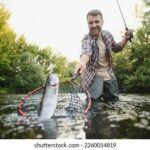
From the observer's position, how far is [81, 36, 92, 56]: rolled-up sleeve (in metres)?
5.79

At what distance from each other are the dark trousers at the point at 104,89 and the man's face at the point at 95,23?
728 mm

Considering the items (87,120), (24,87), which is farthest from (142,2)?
(87,120)

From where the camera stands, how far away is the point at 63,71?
51219 mm

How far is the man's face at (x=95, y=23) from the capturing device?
5751mm

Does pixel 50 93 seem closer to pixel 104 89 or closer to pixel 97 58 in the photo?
pixel 97 58

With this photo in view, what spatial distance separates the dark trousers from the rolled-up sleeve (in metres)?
0.50

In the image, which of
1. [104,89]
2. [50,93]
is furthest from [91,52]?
[50,93]

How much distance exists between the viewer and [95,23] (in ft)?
19.0

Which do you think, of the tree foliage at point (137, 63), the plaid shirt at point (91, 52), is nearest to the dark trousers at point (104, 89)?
the plaid shirt at point (91, 52)

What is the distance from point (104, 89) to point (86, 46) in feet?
2.99

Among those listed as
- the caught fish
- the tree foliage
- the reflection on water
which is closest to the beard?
→ the reflection on water

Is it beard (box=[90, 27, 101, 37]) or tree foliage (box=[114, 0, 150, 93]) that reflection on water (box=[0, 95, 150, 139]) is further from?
tree foliage (box=[114, 0, 150, 93])
